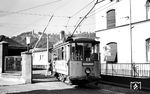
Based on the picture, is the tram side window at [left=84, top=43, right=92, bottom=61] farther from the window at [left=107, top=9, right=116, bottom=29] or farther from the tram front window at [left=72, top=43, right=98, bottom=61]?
the window at [left=107, top=9, right=116, bottom=29]

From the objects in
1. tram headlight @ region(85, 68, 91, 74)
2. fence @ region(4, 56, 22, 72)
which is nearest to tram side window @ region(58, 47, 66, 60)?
tram headlight @ region(85, 68, 91, 74)

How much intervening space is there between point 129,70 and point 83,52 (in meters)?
5.15

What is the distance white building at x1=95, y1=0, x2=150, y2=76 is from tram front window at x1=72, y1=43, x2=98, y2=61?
4.25 meters

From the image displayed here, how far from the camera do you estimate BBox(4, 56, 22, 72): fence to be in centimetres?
2136

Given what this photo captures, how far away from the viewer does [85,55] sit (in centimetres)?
1697

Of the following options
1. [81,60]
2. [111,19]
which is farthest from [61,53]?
[111,19]

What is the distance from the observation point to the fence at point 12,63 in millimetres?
21359

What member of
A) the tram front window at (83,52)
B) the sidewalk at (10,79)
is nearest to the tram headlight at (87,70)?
the tram front window at (83,52)

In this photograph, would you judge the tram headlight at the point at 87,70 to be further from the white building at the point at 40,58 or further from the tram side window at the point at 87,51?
the white building at the point at 40,58

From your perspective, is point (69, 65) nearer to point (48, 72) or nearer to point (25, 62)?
point (25, 62)

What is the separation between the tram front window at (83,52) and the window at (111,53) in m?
7.59

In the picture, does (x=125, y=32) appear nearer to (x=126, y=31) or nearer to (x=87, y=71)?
(x=126, y=31)

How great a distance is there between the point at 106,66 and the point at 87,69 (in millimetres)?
6779

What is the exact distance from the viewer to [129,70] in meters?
19.9
